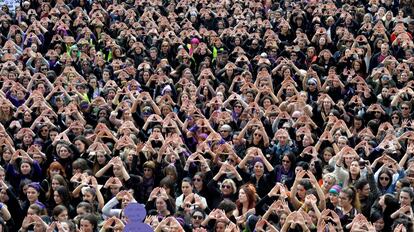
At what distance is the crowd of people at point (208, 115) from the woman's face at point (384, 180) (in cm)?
2

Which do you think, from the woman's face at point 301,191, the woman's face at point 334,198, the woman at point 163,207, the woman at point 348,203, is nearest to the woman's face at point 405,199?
the woman at point 348,203

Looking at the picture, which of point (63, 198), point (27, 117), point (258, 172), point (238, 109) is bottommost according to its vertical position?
point (27, 117)

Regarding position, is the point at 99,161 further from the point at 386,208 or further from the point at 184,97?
the point at 386,208

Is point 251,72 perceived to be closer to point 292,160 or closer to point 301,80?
point 301,80

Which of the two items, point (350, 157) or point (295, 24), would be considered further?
point (295, 24)

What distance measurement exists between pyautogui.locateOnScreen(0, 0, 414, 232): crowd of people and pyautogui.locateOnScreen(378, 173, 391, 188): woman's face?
0.06ft

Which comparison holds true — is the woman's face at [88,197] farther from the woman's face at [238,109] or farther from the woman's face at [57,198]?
the woman's face at [238,109]

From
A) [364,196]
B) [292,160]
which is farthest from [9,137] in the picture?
[364,196]

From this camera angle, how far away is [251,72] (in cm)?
1889

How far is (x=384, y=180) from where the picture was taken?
43.2 feet

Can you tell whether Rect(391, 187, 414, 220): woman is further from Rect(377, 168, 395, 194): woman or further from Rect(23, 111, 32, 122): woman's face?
Rect(23, 111, 32, 122): woman's face

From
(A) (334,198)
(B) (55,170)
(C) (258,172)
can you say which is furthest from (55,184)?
(A) (334,198)

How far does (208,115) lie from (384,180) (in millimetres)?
4117

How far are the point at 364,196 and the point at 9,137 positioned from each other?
17.1 ft
